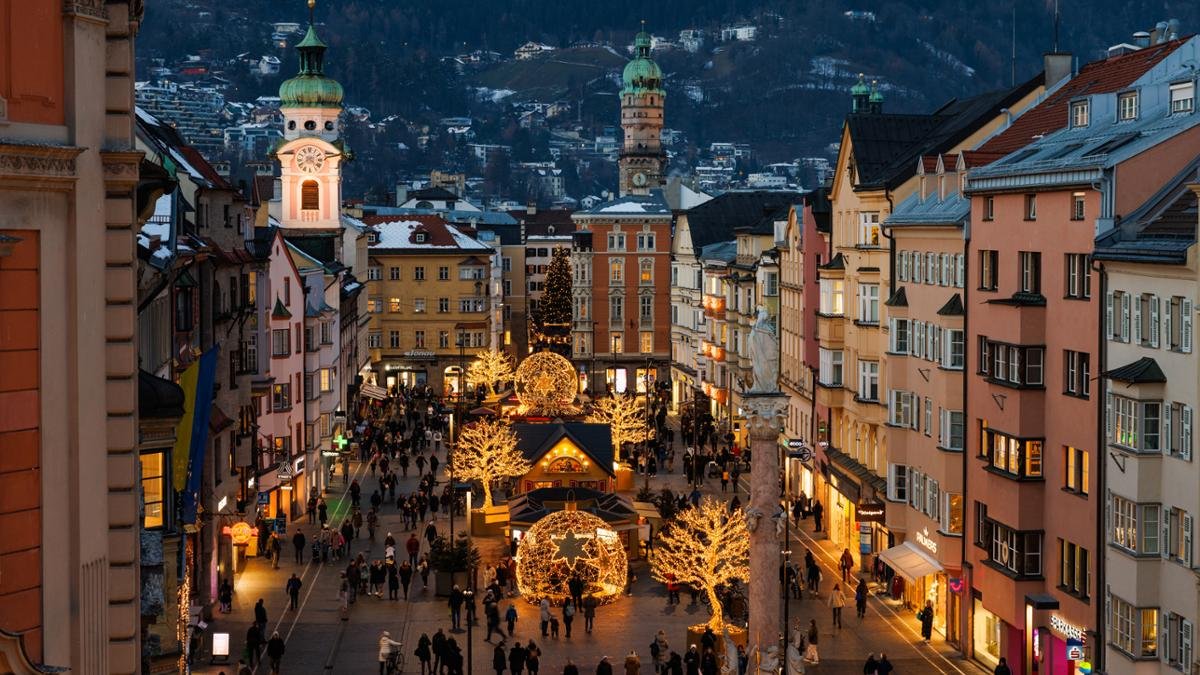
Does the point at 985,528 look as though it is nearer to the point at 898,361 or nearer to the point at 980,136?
the point at 898,361

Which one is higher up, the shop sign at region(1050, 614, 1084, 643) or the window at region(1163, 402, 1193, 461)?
the window at region(1163, 402, 1193, 461)

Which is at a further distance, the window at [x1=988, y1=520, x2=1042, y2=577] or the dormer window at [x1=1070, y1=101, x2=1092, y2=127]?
the dormer window at [x1=1070, y1=101, x2=1092, y2=127]

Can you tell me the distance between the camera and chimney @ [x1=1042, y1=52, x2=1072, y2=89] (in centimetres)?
6506

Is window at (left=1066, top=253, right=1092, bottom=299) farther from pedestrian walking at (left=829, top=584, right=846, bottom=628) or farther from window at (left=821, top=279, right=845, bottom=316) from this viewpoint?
window at (left=821, top=279, right=845, bottom=316)

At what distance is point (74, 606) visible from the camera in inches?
816

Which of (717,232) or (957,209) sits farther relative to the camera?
(717,232)

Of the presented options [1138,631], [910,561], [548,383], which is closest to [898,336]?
[910,561]

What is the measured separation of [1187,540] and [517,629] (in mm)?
23277

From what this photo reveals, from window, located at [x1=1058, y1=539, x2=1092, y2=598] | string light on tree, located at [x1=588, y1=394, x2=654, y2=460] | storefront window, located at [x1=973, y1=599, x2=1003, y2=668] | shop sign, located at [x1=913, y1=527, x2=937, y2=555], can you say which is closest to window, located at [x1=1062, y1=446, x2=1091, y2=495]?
window, located at [x1=1058, y1=539, x2=1092, y2=598]

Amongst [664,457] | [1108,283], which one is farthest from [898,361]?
[664,457]

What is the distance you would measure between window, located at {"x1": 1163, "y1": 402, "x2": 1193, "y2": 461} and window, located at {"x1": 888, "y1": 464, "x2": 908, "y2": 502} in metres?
20.2

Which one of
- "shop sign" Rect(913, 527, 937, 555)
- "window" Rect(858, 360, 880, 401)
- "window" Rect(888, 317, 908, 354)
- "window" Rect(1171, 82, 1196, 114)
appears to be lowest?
"shop sign" Rect(913, 527, 937, 555)

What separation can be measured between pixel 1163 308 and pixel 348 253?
92625mm

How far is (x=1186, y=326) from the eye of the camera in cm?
4006
